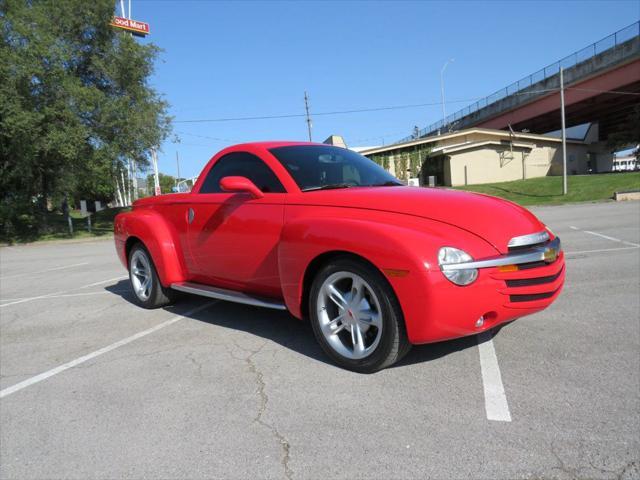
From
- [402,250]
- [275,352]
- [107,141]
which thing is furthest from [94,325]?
[107,141]

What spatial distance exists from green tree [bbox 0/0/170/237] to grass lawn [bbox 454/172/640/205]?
18.8 meters

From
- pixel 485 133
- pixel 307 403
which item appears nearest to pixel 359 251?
pixel 307 403

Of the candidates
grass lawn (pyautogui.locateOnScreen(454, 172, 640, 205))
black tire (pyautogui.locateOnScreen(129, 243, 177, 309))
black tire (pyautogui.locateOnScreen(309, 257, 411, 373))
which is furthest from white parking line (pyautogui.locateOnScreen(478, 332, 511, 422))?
grass lawn (pyautogui.locateOnScreen(454, 172, 640, 205))

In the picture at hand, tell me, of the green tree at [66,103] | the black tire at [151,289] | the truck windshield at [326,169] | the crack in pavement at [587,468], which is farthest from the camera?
the green tree at [66,103]

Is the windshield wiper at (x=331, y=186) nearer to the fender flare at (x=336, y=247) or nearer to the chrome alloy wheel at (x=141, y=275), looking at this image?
the fender flare at (x=336, y=247)

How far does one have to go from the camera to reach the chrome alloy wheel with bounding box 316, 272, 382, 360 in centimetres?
310

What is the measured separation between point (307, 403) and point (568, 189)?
29.8 meters

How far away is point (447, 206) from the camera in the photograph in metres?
3.17

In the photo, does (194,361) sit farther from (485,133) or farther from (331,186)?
(485,133)

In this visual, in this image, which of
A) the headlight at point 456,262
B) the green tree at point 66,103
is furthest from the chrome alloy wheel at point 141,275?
the green tree at point 66,103

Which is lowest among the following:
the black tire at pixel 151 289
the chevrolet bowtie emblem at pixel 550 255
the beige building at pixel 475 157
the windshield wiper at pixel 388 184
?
the black tire at pixel 151 289

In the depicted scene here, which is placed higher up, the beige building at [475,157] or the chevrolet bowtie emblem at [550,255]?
the beige building at [475,157]

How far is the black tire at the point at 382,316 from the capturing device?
9.62 feet

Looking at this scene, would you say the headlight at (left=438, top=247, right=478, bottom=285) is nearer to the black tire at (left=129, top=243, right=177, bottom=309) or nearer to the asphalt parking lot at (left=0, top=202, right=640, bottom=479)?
the asphalt parking lot at (left=0, top=202, right=640, bottom=479)
